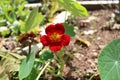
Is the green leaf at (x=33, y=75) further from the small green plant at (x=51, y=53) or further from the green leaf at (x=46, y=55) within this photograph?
the green leaf at (x=46, y=55)

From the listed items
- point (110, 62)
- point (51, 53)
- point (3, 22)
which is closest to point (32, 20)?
point (51, 53)

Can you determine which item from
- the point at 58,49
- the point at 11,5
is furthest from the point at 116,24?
the point at 58,49

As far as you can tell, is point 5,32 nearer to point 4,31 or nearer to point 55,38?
point 4,31

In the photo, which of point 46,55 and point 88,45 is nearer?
point 46,55

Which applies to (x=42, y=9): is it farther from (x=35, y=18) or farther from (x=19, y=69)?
(x=19, y=69)

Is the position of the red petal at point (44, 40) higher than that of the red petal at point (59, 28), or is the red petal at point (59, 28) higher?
the red petal at point (59, 28)

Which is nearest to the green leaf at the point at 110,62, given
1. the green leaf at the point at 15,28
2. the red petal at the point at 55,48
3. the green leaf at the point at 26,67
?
the red petal at the point at 55,48
